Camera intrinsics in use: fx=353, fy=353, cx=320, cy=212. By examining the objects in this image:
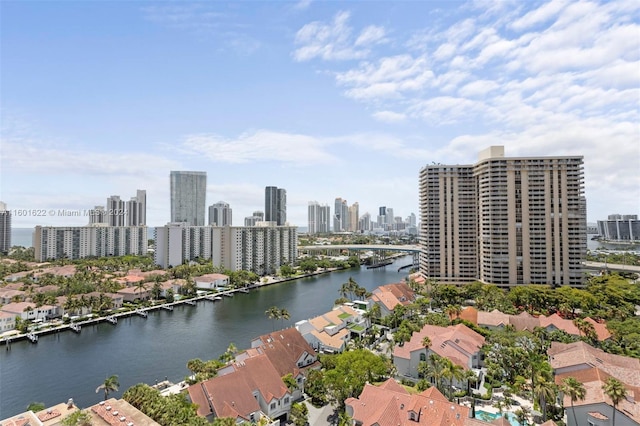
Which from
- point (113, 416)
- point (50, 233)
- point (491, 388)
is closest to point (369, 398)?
point (491, 388)

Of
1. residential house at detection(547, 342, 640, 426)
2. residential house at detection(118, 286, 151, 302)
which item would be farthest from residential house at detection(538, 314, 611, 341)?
residential house at detection(118, 286, 151, 302)

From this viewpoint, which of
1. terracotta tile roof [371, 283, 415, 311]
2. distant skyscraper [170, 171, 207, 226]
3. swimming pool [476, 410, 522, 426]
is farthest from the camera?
distant skyscraper [170, 171, 207, 226]

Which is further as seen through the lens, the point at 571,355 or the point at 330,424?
the point at 571,355

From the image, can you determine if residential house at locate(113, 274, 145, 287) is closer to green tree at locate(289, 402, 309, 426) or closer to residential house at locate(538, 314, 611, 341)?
green tree at locate(289, 402, 309, 426)

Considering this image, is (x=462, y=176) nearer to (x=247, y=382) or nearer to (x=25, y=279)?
(x=247, y=382)

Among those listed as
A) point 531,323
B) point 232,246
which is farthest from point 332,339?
point 232,246
